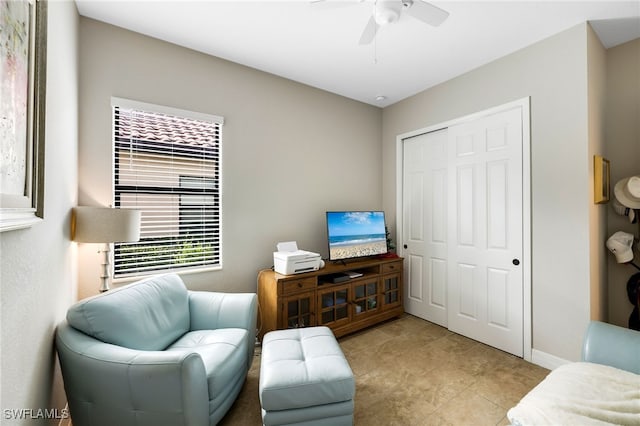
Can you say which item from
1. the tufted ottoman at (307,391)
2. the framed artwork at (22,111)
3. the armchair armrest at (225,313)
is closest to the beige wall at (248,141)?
the armchair armrest at (225,313)

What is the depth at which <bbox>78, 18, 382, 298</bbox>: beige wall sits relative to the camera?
7.08 feet

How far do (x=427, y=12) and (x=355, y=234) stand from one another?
210 centimetres

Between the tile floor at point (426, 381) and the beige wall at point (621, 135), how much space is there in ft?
3.18

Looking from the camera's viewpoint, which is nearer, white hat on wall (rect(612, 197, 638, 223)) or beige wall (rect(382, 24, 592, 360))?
beige wall (rect(382, 24, 592, 360))

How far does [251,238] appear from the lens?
9.32 feet

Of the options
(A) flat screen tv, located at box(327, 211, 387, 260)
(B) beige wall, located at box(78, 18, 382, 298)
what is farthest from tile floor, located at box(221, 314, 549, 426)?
(B) beige wall, located at box(78, 18, 382, 298)

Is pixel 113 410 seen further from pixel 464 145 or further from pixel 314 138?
pixel 464 145

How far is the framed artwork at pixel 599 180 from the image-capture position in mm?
2176

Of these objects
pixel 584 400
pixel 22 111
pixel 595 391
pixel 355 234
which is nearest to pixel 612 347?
pixel 595 391

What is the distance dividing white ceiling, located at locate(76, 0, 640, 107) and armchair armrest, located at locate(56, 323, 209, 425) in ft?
7.19

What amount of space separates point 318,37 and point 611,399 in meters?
2.85

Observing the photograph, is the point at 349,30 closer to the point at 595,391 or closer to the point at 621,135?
the point at 621,135

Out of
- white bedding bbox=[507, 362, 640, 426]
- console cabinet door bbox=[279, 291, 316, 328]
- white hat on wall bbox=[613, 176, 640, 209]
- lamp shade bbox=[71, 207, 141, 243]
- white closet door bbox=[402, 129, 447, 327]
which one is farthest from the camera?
white closet door bbox=[402, 129, 447, 327]

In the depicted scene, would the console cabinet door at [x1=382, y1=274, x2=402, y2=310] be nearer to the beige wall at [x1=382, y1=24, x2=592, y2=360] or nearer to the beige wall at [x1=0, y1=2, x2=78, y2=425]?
the beige wall at [x1=382, y1=24, x2=592, y2=360]
